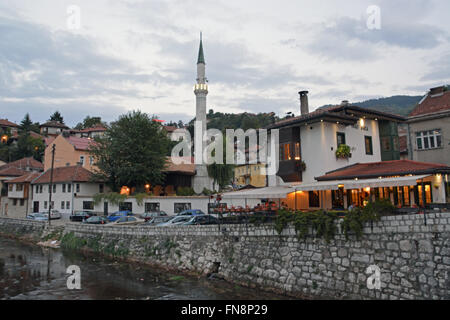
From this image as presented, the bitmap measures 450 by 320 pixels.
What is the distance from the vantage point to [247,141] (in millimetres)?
97250

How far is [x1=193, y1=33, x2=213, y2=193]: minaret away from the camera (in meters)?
48.9

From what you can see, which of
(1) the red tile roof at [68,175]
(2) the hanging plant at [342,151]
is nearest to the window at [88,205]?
(1) the red tile roof at [68,175]

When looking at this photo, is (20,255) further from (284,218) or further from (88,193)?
(284,218)

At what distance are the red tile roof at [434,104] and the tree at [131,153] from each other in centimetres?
2940

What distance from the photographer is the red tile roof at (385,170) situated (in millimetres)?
18344

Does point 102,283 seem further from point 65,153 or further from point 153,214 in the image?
point 65,153

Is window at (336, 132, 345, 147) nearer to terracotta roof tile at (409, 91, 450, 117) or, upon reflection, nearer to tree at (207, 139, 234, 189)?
terracotta roof tile at (409, 91, 450, 117)

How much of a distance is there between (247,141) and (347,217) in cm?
8394

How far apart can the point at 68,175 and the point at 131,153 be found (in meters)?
11.4

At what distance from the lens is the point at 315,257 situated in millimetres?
14586

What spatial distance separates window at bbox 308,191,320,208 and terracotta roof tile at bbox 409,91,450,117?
34.5 feet

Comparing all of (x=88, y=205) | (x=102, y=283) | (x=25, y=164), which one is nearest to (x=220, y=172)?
(x=88, y=205)

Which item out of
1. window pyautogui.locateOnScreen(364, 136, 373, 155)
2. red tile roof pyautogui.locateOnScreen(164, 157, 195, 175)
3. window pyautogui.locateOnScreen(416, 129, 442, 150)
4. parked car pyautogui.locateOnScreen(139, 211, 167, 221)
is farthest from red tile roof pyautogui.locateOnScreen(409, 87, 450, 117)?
red tile roof pyautogui.locateOnScreen(164, 157, 195, 175)

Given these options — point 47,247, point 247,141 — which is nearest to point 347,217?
point 47,247
